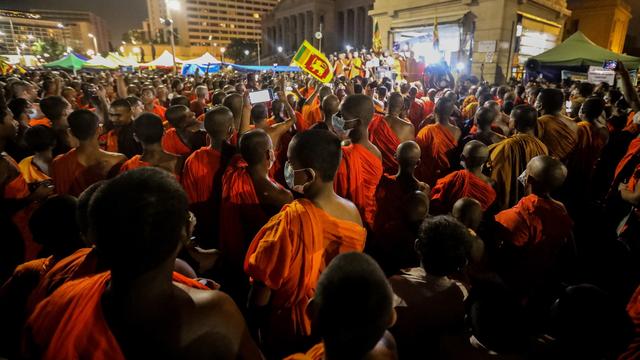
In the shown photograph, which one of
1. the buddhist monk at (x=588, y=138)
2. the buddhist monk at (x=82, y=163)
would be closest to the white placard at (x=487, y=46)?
the buddhist monk at (x=588, y=138)

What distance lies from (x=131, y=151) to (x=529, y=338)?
4.98 metres

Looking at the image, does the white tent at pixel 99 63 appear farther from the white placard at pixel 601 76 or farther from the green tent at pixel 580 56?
the white placard at pixel 601 76

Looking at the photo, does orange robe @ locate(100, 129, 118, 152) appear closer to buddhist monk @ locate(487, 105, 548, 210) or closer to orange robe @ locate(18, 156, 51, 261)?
orange robe @ locate(18, 156, 51, 261)

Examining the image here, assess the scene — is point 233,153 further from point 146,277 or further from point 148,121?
point 146,277

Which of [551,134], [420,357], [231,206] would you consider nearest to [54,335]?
[420,357]

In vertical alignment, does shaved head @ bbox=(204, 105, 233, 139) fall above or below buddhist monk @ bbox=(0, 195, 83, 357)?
above

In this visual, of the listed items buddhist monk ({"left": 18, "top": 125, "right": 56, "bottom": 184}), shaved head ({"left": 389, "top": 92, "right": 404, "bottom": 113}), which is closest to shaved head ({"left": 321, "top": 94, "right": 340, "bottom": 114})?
shaved head ({"left": 389, "top": 92, "right": 404, "bottom": 113})

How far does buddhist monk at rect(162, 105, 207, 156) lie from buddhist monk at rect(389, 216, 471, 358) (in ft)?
→ 12.0

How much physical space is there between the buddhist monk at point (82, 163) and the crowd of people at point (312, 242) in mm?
20

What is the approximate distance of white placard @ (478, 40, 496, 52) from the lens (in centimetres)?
2065

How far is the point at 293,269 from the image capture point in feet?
6.61

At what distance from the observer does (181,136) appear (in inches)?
187

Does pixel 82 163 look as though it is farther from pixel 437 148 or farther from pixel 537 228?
pixel 437 148

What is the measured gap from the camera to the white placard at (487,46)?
20.6 m
